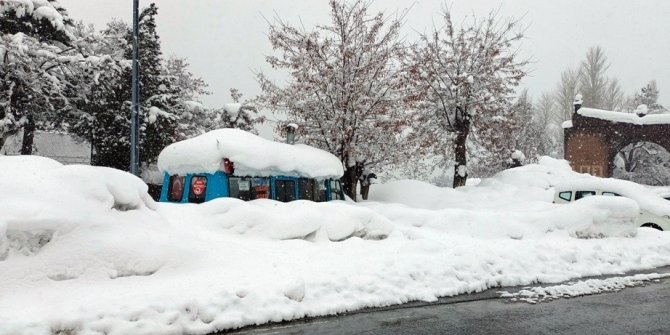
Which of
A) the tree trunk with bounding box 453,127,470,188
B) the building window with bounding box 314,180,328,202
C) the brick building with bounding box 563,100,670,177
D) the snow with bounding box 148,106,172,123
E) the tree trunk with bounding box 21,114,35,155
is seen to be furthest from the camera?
the brick building with bounding box 563,100,670,177

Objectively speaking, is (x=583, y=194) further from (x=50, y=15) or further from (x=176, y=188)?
(x=50, y=15)

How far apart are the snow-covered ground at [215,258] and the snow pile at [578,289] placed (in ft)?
1.31

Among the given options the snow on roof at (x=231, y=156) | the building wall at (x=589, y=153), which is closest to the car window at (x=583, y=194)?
the snow on roof at (x=231, y=156)

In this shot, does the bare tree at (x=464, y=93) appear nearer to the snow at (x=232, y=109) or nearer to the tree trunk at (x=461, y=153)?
the tree trunk at (x=461, y=153)

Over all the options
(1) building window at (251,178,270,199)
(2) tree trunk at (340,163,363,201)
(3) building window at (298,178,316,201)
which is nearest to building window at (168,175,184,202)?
(1) building window at (251,178,270,199)

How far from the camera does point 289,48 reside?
57.0 feet

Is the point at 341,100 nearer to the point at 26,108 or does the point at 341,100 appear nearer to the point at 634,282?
the point at 634,282

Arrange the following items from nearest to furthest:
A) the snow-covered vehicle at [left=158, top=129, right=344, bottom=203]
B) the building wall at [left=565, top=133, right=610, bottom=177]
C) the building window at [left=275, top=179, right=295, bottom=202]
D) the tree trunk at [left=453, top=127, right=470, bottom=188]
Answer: the snow-covered vehicle at [left=158, top=129, right=344, bottom=203] → the building window at [left=275, top=179, right=295, bottom=202] → the tree trunk at [left=453, top=127, right=470, bottom=188] → the building wall at [left=565, top=133, right=610, bottom=177]

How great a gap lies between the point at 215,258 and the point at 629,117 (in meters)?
33.6

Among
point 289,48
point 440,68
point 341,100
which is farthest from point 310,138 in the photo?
point 440,68

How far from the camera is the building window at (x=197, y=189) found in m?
9.83

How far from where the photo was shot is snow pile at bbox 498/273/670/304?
6.23 metres

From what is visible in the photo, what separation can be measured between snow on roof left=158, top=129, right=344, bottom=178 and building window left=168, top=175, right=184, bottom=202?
0.54ft

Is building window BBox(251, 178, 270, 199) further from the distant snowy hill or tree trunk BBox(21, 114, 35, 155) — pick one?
the distant snowy hill
